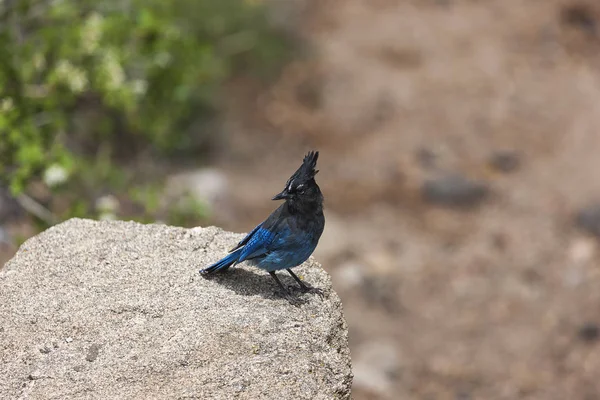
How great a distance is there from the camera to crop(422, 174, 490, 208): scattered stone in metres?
12.5

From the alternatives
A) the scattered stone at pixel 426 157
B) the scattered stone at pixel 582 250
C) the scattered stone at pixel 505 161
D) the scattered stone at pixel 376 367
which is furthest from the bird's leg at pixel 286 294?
the scattered stone at pixel 505 161

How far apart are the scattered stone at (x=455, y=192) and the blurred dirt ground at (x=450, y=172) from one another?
0.06 m

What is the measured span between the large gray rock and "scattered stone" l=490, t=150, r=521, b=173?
28.0 feet

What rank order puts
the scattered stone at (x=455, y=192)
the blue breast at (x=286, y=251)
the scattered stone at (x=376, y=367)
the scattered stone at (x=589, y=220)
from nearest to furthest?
1. the blue breast at (x=286, y=251)
2. the scattered stone at (x=376, y=367)
3. the scattered stone at (x=589, y=220)
4. the scattered stone at (x=455, y=192)

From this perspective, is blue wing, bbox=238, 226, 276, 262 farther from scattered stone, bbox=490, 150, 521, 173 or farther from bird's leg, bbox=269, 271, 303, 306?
scattered stone, bbox=490, 150, 521, 173

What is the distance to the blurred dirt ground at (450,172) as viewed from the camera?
32.9ft

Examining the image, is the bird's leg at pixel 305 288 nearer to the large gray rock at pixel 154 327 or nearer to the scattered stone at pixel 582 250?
the large gray rock at pixel 154 327

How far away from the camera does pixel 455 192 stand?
41.3ft

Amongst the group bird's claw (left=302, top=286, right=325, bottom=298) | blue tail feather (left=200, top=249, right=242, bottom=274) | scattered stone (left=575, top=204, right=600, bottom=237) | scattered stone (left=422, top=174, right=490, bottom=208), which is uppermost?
scattered stone (left=422, top=174, right=490, bottom=208)

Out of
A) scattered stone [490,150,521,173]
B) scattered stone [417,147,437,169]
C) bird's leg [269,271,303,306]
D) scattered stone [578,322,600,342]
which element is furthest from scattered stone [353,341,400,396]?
bird's leg [269,271,303,306]

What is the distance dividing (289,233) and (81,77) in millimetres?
3925

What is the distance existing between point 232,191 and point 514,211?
4.01 m

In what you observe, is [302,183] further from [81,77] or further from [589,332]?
[589,332]

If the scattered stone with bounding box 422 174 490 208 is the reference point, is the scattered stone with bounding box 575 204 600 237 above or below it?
below
